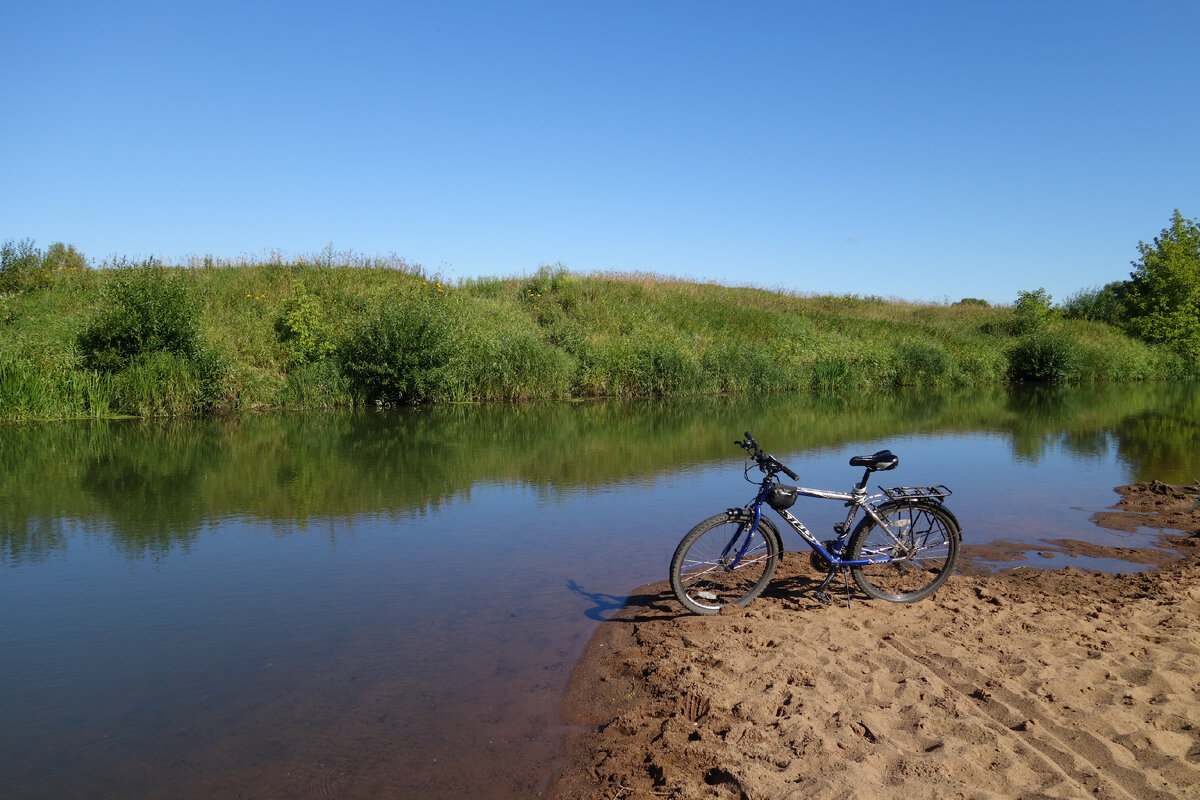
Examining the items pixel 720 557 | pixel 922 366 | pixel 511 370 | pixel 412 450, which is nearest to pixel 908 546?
pixel 720 557

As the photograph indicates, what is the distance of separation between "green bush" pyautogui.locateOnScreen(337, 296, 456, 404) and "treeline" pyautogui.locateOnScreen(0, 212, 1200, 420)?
65mm

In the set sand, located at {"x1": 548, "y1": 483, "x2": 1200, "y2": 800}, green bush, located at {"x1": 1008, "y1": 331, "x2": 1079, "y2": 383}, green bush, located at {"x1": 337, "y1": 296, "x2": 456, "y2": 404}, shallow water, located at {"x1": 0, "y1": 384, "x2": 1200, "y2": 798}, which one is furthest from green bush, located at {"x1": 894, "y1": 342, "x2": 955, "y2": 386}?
sand, located at {"x1": 548, "y1": 483, "x2": 1200, "y2": 800}

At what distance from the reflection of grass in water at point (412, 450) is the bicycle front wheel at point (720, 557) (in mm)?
5530

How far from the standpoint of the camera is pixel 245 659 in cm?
577

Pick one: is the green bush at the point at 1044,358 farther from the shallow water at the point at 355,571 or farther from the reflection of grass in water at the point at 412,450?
the shallow water at the point at 355,571

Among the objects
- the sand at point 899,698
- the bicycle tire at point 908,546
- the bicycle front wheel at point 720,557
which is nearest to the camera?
the sand at point 899,698

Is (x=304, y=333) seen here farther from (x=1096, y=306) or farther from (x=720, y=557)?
(x=1096, y=306)

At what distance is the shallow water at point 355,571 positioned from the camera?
14.8ft

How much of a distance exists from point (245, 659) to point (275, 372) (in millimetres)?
21871

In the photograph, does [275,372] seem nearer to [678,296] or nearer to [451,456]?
[451,456]

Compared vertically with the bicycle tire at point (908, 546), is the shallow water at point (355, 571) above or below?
below

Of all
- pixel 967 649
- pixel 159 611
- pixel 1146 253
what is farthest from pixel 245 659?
pixel 1146 253

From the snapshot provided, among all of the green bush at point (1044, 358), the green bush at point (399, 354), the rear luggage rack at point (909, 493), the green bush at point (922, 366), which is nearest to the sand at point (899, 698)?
the rear luggage rack at point (909, 493)

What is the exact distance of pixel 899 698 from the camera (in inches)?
183
